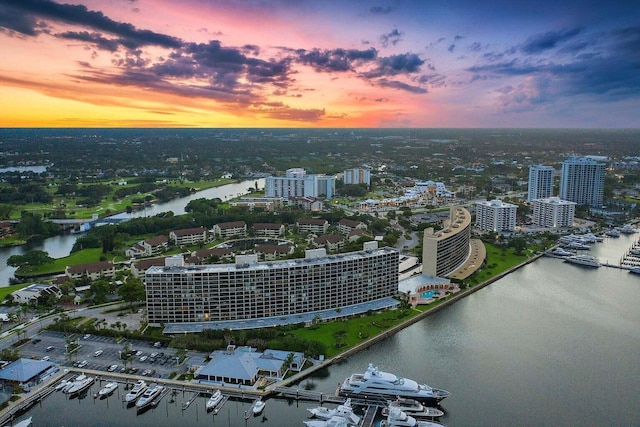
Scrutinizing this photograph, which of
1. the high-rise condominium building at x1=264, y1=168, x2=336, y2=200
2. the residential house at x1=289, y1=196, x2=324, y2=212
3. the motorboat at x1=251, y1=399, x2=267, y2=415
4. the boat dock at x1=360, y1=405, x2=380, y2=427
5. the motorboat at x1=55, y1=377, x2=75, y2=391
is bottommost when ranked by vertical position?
the boat dock at x1=360, y1=405, x2=380, y2=427

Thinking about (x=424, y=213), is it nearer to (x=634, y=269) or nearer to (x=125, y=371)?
(x=634, y=269)

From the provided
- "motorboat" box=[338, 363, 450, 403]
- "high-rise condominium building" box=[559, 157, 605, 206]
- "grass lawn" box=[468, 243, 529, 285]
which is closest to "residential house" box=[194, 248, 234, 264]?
"grass lawn" box=[468, 243, 529, 285]

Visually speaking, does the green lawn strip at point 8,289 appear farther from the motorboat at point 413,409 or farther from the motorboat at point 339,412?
the motorboat at point 413,409

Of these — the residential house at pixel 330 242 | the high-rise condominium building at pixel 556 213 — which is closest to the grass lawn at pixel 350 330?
the residential house at pixel 330 242

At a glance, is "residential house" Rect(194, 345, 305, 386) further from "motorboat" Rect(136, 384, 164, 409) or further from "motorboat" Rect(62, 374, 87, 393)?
"motorboat" Rect(62, 374, 87, 393)

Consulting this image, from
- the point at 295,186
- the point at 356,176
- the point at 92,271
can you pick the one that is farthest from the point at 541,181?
the point at 92,271

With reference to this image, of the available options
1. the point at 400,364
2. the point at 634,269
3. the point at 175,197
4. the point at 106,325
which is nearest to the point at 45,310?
the point at 106,325
